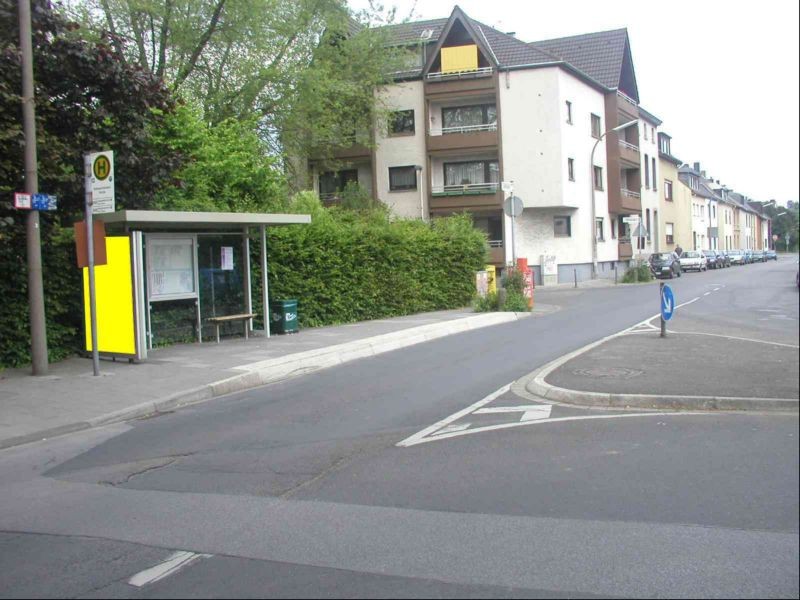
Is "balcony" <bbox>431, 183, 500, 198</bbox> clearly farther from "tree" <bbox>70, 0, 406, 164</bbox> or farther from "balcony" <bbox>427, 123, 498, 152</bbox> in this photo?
"tree" <bbox>70, 0, 406, 164</bbox>

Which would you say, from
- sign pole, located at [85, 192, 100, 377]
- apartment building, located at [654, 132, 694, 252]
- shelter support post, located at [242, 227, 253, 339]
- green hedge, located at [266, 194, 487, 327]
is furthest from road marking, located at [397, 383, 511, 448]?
apartment building, located at [654, 132, 694, 252]

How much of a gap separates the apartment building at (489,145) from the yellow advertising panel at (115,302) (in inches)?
1053

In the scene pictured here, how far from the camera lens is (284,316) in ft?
62.0

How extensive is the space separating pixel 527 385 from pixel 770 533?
19.3ft

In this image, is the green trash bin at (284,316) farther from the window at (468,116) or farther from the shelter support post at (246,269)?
the window at (468,116)

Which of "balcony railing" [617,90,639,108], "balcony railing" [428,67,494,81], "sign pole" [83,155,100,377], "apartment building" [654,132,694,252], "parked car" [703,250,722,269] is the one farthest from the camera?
"apartment building" [654,132,694,252]

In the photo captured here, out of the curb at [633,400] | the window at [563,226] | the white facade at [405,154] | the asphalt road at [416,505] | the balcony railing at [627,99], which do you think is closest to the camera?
the asphalt road at [416,505]

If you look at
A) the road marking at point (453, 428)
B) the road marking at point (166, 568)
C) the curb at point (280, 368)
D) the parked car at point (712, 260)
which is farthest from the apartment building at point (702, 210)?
the road marking at point (166, 568)

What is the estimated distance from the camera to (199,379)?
1257cm

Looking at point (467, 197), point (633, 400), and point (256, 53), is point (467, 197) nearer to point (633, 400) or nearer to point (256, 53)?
point (256, 53)

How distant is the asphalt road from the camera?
4465mm

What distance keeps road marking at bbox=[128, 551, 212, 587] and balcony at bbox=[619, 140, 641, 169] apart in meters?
47.7

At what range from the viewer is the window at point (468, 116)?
4334cm

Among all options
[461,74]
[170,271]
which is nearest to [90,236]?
[170,271]
